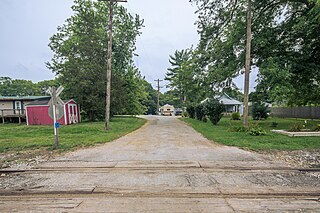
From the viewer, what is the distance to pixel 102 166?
5238mm

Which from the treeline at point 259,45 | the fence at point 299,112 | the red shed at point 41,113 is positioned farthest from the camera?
the fence at point 299,112

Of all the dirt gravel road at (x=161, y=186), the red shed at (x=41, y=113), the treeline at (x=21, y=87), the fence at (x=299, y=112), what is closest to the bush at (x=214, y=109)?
the dirt gravel road at (x=161, y=186)

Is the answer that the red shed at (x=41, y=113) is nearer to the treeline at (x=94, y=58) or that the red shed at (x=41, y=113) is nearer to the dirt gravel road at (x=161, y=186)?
the treeline at (x=94, y=58)

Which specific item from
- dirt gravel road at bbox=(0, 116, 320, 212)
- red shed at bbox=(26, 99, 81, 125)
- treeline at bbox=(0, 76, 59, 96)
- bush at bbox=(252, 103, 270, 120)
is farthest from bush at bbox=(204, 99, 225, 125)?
treeline at bbox=(0, 76, 59, 96)

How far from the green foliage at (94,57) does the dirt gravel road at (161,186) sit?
14759 mm

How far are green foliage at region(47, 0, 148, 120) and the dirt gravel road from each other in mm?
14759

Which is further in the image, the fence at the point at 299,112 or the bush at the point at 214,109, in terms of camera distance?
the fence at the point at 299,112

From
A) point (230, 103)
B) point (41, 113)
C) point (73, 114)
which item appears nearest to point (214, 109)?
point (73, 114)

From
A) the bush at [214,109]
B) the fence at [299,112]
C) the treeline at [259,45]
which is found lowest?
the fence at [299,112]

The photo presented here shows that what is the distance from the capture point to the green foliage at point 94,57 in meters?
19.8

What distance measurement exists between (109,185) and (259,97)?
1234 centimetres

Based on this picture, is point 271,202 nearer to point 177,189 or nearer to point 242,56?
point 177,189

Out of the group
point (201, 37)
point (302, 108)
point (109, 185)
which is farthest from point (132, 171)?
point (302, 108)

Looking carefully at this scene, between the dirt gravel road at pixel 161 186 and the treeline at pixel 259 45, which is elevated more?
the treeline at pixel 259 45
